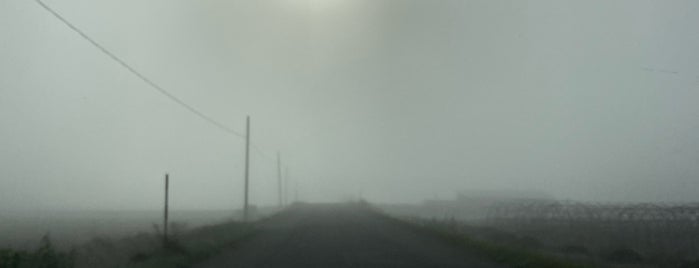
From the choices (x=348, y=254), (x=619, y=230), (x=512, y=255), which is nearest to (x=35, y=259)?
(x=348, y=254)

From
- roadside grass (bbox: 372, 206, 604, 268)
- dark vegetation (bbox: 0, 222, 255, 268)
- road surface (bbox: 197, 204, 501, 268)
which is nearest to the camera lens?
dark vegetation (bbox: 0, 222, 255, 268)

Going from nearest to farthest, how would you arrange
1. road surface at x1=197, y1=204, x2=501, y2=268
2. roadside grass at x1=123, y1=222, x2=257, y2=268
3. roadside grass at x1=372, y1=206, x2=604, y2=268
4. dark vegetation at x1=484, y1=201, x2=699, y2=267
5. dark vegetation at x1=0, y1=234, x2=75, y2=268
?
dark vegetation at x1=0, y1=234, x2=75, y2=268
roadside grass at x1=372, y1=206, x2=604, y2=268
road surface at x1=197, y1=204, x2=501, y2=268
roadside grass at x1=123, y1=222, x2=257, y2=268
dark vegetation at x1=484, y1=201, x2=699, y2=267

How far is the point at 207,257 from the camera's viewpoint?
1300 inches

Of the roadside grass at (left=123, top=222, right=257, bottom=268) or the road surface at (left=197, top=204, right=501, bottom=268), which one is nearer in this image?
the road surface at (left=197, top=204, right=501, bottom=268)

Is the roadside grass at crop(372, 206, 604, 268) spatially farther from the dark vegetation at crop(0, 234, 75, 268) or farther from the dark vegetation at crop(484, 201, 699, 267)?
the dark vegetation at crop(0, 234, 75, 268)

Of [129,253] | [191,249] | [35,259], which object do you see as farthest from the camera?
[191,249]

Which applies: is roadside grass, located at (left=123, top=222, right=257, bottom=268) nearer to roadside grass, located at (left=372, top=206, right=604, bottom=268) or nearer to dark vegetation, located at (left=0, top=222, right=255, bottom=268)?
dark vegetation, located at (left=0, top=222, right=255, bottom=268)

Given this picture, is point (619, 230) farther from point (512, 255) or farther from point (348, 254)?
point (348, 254)

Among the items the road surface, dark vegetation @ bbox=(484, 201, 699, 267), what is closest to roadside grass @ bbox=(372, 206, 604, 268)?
the road surface

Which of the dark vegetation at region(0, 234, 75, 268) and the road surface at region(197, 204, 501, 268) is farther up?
the dark vegetation at region(0, 234, 75, 268)

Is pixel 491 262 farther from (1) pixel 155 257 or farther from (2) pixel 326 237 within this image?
(2) pixel 326 237

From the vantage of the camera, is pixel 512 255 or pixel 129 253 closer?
pixel 512 255

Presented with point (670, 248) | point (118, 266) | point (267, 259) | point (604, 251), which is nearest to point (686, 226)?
point (670, 248)

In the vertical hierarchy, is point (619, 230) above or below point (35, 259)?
below
